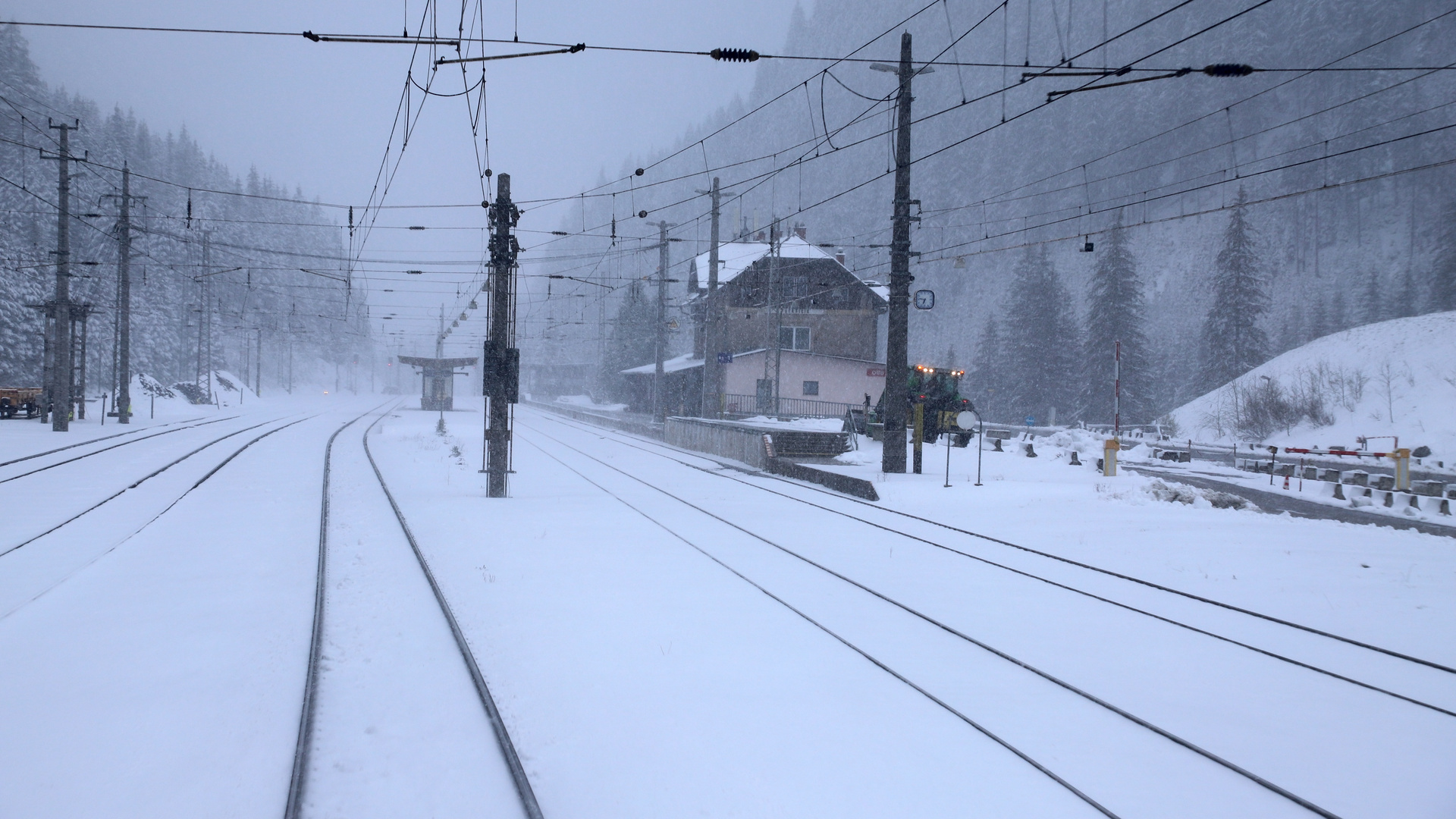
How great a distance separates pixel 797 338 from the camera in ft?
166

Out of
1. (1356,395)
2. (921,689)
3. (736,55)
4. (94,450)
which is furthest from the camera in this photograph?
(1356,395)

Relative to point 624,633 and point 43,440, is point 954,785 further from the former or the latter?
point 43,440

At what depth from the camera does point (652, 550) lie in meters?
10.5

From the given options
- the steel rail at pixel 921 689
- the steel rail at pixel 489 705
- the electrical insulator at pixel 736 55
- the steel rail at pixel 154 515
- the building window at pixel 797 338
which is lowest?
the steel rail at pixel 921 689

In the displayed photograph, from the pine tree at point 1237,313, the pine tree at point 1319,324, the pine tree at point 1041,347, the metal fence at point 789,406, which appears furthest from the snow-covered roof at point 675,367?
the pine tree at point 1319,324

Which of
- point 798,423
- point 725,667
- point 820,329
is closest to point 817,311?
point 820,329

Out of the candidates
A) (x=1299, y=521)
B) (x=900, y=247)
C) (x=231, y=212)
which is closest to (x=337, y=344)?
(x=231, y=212)

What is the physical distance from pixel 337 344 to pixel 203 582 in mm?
122882

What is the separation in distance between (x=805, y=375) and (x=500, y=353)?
110 feet

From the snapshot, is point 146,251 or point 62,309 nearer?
point 62,309

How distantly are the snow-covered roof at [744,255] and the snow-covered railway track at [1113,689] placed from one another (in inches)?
1573

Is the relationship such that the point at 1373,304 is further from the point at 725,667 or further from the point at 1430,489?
the point at 725,667

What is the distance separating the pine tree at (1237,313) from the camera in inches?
1907

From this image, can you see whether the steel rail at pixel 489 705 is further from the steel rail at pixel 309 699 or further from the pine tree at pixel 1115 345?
the pine tree at pixel 1115 345
